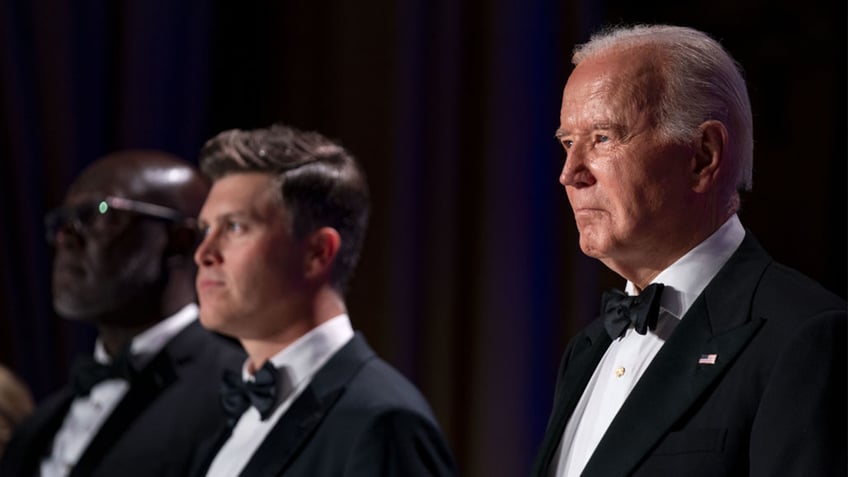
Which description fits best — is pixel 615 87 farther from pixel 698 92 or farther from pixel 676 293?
pixel 676 293

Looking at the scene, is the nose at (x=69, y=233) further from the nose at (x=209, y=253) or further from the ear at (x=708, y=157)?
the ear at (x=708, y=157)

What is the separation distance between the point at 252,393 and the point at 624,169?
3.64ft

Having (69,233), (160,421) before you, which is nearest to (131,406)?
(160,421)

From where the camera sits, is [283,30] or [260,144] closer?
[260,144]

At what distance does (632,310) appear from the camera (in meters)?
1.71

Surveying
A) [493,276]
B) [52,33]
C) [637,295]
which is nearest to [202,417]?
[493,276]

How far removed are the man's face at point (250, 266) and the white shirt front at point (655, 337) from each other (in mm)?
956

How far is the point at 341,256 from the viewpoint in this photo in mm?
2646

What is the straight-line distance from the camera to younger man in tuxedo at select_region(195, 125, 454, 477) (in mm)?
2309

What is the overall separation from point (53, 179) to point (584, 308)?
82.7 inches

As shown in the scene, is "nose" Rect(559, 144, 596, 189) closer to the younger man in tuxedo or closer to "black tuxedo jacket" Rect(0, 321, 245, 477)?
the younger man in tuxedo

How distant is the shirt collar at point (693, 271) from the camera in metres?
1.69

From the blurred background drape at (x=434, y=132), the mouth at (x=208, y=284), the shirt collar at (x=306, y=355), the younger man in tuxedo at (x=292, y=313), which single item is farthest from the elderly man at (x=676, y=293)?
the blurred background drape at (x=434, y=132)

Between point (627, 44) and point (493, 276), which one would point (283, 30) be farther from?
point (627, 44)
